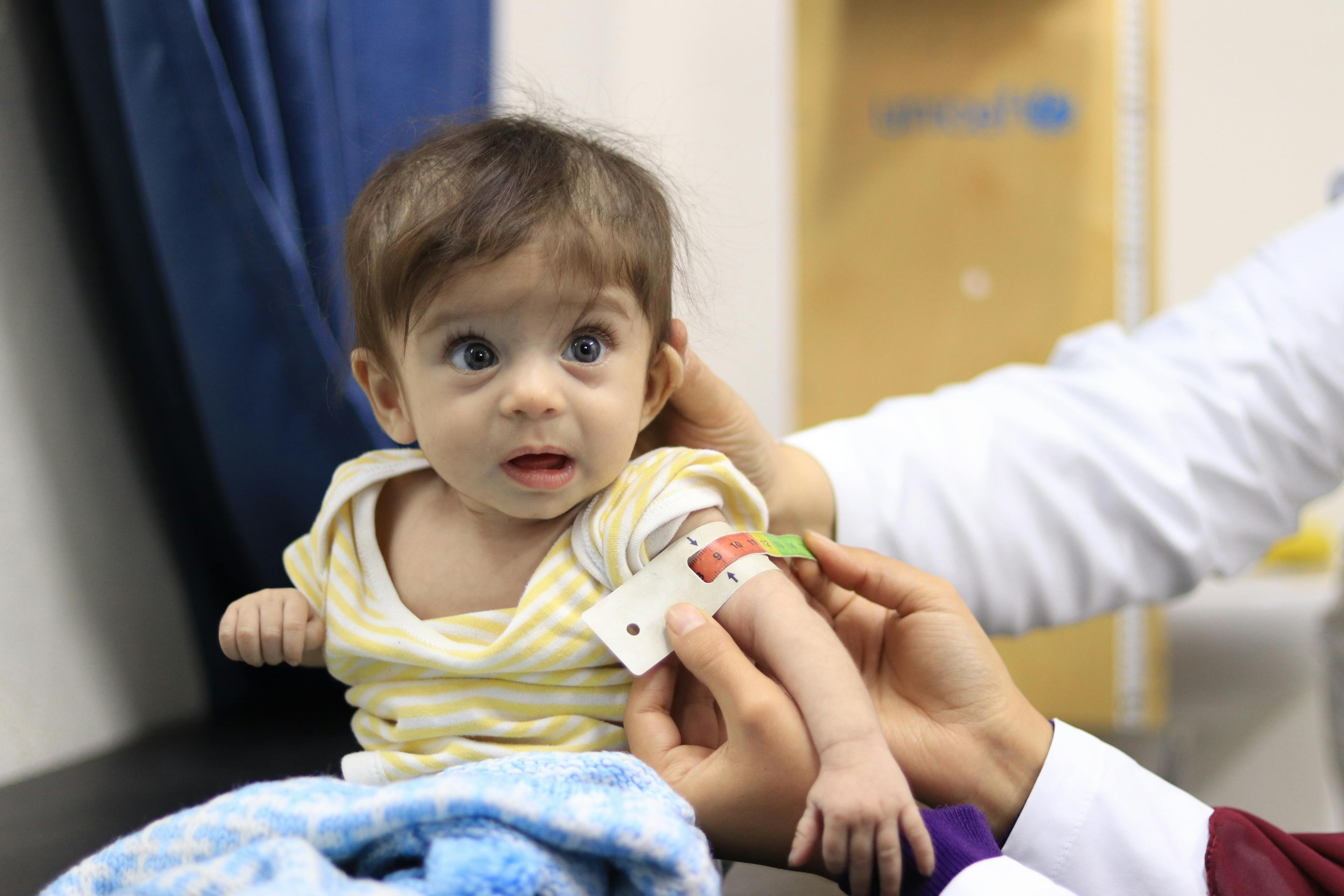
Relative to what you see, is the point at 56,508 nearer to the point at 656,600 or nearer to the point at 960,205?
Result: the point at 656,600

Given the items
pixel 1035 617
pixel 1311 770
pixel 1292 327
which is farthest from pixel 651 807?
pixel 1311 770

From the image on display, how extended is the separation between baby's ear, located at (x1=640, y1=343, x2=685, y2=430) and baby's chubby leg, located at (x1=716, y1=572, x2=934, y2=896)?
135mm

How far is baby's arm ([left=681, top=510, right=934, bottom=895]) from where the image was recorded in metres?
0.45

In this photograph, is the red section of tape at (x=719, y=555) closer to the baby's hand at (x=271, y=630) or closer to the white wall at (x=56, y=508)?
the baby's hand at (x=271, y=630)

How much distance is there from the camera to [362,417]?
2.75 feet

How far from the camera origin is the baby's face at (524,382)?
53 cm

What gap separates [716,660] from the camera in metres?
0.54

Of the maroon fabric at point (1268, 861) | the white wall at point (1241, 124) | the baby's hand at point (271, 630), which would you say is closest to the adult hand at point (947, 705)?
the maroon fabric at point (1268, 861)

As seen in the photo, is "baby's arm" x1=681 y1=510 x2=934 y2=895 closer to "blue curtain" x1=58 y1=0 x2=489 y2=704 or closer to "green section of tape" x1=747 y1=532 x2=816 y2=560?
"green section of tape" x1=747 y1=532 x2=816 y2=560

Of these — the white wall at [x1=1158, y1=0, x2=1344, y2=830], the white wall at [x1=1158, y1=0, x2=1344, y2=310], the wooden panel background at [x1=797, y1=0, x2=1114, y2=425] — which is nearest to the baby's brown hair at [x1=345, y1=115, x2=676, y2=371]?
the wooden panel background at [x1=797, y1=0, x2=1114, y2=425]

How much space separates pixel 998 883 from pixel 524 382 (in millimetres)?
334

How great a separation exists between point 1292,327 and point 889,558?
2.10ft

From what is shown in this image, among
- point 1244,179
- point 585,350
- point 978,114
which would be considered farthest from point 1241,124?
point 585,350

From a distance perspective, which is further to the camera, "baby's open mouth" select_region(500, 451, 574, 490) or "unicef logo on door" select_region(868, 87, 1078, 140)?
"unicef logo on door" select_region(868, 87, 1078, 140)
